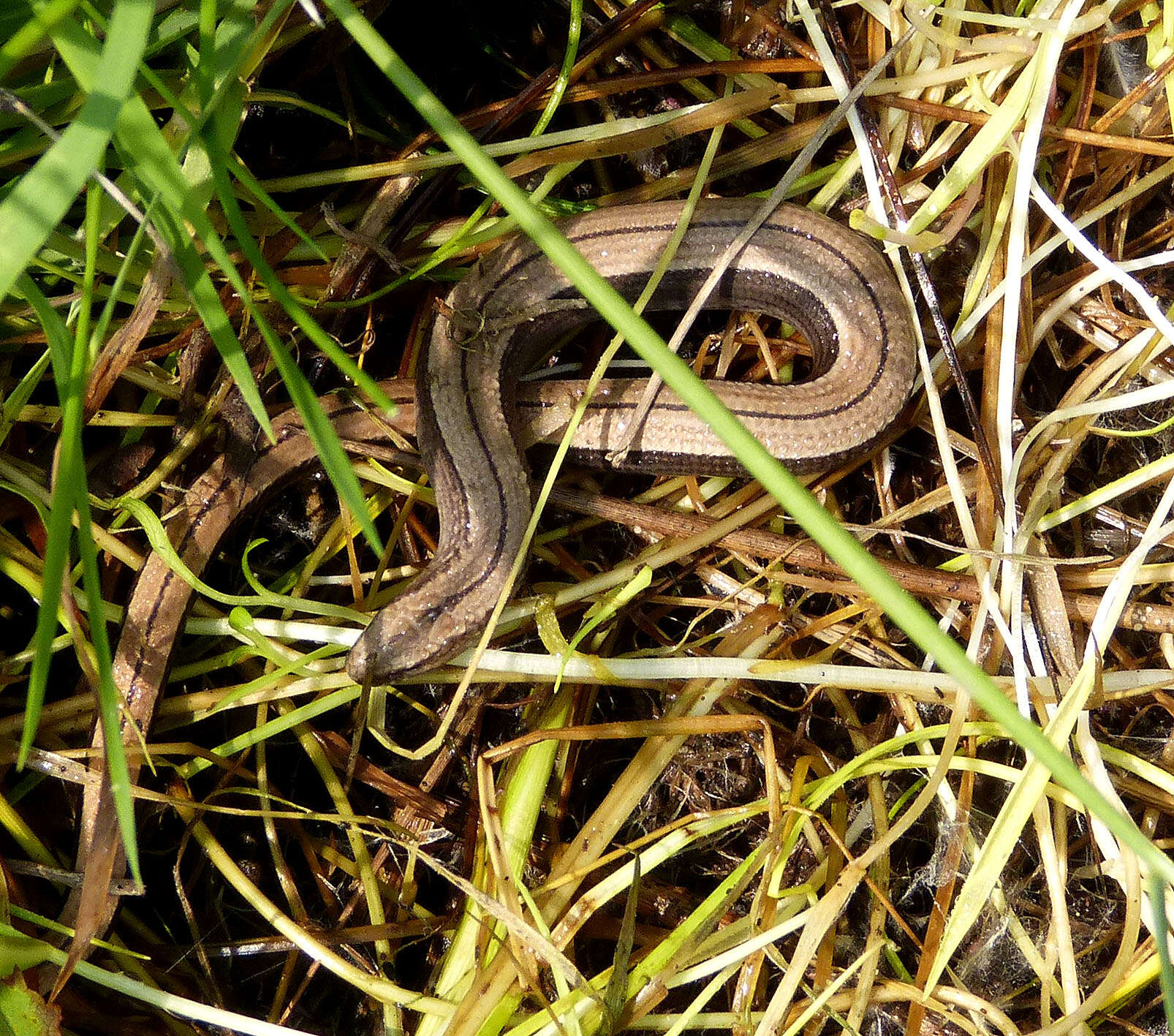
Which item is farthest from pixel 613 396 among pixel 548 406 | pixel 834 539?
pixel 834 539

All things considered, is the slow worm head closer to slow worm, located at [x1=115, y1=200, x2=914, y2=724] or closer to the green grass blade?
slow worm, located at [x1=115, y1=200, x2=914, y2=724]


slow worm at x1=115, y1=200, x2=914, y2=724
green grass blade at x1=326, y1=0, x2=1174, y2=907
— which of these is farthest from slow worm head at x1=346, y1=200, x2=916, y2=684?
green grass blade at x1=326, y1=0, x2=1174, y2=907

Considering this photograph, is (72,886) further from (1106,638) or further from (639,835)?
(1106,638)

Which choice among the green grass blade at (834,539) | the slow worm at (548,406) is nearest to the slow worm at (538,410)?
the slow worm at (548,406)

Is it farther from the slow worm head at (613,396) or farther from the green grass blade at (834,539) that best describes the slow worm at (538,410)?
the green grass blade at (834,539)

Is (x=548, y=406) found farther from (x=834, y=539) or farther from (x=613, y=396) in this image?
(x=834, y=539)

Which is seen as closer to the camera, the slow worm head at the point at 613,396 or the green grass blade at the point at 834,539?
the green grass blade at the point at 834,539

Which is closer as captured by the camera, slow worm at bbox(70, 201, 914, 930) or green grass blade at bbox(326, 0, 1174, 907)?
green grass blade at bbox(326, 0, 1174, 907)

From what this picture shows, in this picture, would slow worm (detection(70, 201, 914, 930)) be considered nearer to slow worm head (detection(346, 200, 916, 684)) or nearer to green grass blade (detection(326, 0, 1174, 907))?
slow worm head (detection(346, 200, 916, 684))

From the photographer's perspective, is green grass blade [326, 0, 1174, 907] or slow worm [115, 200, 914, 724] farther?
slow worm [115, 200, 914, 724]
